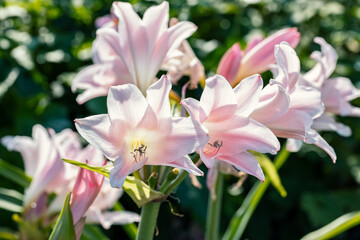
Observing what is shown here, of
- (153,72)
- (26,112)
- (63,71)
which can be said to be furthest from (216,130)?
(63,71)

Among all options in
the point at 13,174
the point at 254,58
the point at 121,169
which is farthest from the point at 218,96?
the point at 13,174

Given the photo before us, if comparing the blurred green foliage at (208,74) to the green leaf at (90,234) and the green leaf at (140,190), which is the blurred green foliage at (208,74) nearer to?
the green leaf at (90,234)

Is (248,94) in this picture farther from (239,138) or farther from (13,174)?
(13,174)

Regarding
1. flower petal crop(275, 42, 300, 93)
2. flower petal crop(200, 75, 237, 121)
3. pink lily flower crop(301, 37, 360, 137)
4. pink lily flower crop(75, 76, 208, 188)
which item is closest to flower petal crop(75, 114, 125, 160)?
pink lily flower crop(75, 76, 208, 188)

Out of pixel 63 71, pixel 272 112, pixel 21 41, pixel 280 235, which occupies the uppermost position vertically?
pixel 272 112

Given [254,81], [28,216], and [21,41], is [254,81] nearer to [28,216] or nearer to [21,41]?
[28,216]

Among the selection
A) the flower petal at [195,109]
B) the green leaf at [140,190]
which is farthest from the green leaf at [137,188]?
the flower petal at [195,109]
